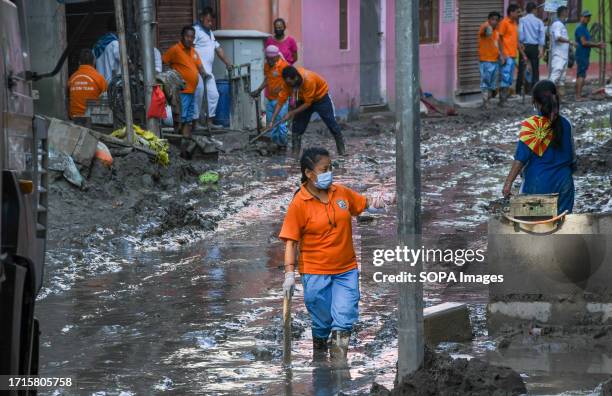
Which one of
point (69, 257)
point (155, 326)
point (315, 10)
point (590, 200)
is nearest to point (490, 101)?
point (315, 10)

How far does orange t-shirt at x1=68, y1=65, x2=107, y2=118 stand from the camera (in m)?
16.0

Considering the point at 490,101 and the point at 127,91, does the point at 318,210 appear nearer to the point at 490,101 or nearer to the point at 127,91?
the point at 127,91

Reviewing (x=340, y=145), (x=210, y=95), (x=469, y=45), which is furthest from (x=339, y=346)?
(x=469, y=45)

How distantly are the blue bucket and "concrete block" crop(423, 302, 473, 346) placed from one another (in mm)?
12663

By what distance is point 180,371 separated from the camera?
7.44 meters

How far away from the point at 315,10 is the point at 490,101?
6614 mm

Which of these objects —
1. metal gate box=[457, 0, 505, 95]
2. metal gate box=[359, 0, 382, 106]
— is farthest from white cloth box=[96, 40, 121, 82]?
metal gate box=[457, 0, 505, 95]

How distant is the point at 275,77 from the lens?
724 inches

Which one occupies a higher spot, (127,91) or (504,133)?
(127,91)

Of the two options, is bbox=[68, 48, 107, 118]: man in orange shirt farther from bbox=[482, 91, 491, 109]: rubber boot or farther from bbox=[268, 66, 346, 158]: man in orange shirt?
bbox=[482, 91, 491, 109]: rubber boot

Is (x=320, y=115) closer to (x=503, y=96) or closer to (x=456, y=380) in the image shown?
(x=503, y=96)

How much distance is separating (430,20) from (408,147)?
22587mm

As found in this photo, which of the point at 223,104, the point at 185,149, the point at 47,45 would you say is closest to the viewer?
the point at 185,149

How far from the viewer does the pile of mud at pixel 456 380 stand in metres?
6.18
